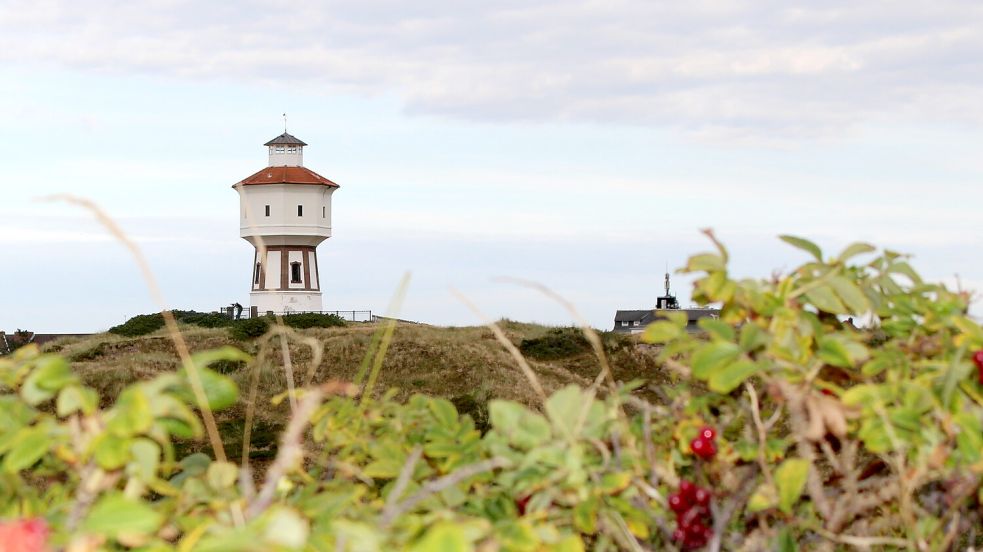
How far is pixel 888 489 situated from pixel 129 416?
1.69 metres

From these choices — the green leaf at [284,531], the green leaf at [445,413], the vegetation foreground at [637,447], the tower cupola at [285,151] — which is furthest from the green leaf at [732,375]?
the tower cupola at [285,151]

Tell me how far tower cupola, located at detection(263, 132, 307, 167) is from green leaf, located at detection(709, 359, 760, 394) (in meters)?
52.3

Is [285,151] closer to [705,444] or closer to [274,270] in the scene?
[274,270]

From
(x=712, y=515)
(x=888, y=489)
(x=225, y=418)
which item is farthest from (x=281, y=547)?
(x=225, y=418)

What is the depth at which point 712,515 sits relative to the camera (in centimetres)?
248

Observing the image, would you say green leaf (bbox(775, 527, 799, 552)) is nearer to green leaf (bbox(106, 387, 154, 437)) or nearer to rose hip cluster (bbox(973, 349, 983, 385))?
rose hip cluster (bbox(973, 349, 983, 385))

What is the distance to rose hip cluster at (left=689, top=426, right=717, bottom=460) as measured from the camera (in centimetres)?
255

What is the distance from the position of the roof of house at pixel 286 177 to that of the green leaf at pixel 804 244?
49.7 metres

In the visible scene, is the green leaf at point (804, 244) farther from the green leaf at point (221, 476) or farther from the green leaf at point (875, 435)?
the green leaf at point (221, 476)

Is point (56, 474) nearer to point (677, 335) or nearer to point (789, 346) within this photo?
point (677, 335)

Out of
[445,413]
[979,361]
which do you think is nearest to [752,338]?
[979,361]

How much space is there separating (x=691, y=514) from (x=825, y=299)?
638 mm

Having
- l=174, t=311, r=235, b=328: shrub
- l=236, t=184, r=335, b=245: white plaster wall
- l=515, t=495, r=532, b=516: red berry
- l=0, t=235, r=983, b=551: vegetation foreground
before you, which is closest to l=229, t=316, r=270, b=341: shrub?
l=174, t=311, r=235, b=328: shrub

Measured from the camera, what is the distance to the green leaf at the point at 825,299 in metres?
2.62
